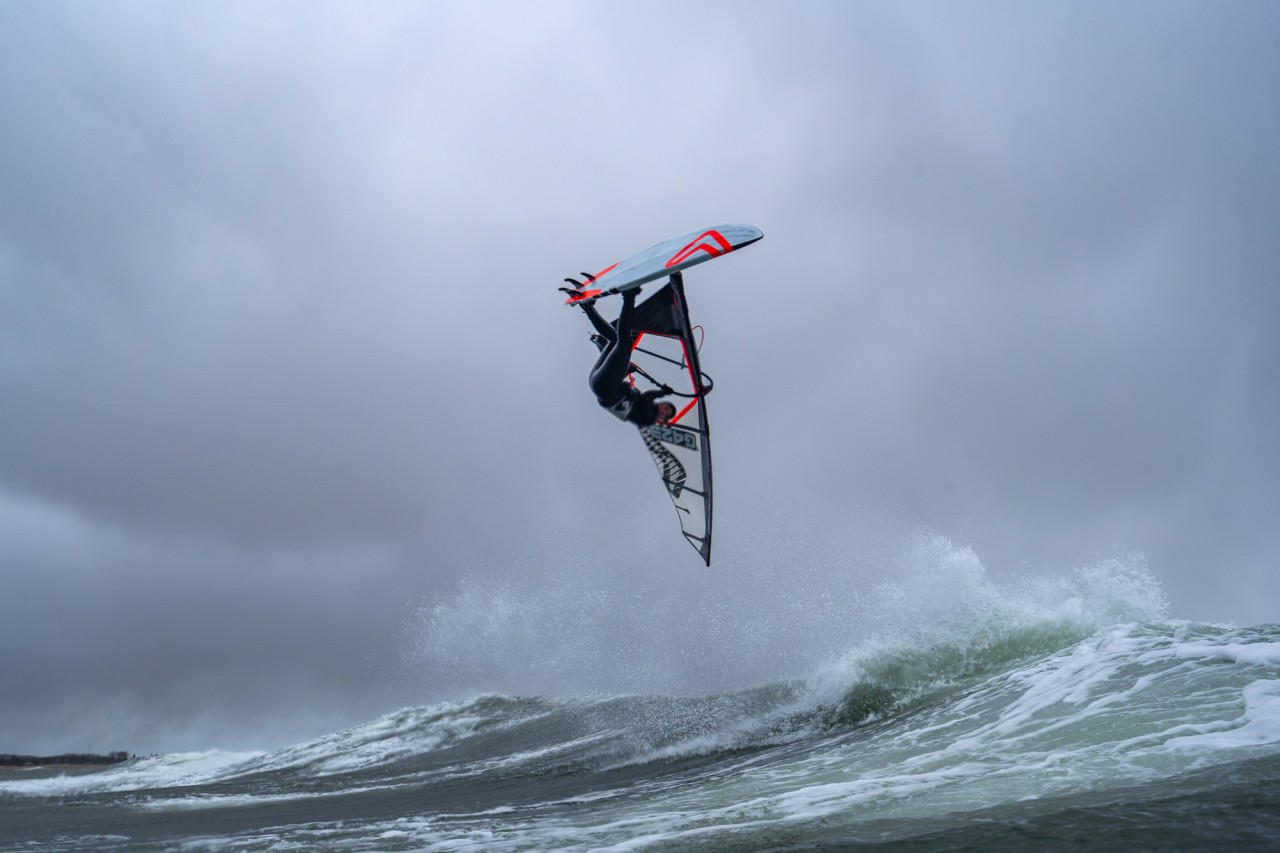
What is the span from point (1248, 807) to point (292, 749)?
18.8m

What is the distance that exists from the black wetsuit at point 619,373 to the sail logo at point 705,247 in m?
0.47

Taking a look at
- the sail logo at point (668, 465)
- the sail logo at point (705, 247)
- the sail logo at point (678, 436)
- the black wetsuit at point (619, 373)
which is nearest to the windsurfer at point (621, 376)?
the black wetsuit at point (619, 373)

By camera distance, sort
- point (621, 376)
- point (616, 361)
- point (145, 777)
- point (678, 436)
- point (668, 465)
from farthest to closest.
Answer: point (145, 777) → point (668, 465) → point (678, 436) → point (621, 376) → point (616, 361)

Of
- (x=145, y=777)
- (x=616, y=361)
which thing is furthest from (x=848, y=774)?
(x=145, y=777)

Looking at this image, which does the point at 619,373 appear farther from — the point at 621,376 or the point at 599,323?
the point at 599,323

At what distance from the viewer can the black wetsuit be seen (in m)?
6.42

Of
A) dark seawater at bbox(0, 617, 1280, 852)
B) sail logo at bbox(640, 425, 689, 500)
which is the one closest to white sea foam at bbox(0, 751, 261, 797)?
dark seawater at bbox(0, 617, 1280, 852)

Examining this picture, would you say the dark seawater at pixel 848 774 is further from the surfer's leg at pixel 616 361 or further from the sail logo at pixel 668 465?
the surfer's leg at pixel 616 361

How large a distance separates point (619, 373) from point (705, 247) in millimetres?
1269

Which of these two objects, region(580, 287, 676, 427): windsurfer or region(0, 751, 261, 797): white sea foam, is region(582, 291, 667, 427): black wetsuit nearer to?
region(580, 287, 676, 427): windsurfer

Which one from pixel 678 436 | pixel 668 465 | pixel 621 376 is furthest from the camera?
pixel 668 465

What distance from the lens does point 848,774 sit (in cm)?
620

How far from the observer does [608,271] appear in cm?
714

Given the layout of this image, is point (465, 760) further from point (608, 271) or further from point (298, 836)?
point (608, 271)
